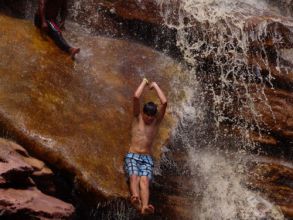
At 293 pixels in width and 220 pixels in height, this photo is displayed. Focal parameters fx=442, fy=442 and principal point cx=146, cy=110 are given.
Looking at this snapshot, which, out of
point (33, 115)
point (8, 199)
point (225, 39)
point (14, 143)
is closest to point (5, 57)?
point (33, 115)

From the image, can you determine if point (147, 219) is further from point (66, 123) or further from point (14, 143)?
point (14, 143)

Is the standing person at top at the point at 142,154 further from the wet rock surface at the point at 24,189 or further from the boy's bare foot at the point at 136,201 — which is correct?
the wet rock surface at the point at 24,189

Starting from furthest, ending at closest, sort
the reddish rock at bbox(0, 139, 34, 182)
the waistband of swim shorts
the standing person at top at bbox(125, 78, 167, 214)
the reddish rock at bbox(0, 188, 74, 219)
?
the waistband of swim shorts < the standing person at top at bbox(125, 78, 167, 214) < the reddish rock at bbox(0, 139, 34, 182) < the reddish rock at bbox(0, 188, 74, 219)

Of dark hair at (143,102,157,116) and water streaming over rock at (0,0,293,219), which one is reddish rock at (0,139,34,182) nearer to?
dark hair at (143,102,157,116)

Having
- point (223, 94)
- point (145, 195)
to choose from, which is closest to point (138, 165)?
point (145, 195)

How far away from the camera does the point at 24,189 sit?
17.7ft

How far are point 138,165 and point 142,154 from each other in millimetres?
215

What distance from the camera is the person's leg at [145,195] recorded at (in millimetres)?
5863

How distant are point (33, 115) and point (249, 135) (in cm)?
419

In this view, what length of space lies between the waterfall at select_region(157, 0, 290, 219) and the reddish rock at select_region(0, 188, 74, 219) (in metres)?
2.45

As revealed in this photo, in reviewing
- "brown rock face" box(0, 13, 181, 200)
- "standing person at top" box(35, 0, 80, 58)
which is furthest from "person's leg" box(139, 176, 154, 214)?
"standing person at top" box(35, 0, 80, 58)

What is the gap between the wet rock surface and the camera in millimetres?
4977

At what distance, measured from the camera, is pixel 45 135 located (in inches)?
234

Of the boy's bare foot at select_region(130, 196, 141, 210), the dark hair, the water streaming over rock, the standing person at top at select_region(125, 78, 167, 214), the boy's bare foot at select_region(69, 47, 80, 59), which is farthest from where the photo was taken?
the water streaming over rock
